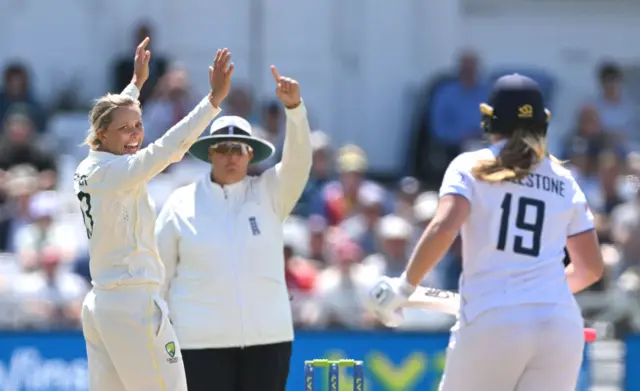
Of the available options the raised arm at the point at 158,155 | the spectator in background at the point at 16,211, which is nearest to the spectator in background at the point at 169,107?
the spectator in background at the point at 16,211

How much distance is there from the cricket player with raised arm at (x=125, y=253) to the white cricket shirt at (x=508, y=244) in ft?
3.87

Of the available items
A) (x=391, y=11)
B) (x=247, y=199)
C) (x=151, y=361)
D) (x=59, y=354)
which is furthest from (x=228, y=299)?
(x=391, y=11)

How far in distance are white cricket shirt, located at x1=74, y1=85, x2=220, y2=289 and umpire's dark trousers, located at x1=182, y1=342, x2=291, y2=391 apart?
98 cm

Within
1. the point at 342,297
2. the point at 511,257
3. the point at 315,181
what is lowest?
the point at 342,297

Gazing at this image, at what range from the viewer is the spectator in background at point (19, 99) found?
13.4 meters

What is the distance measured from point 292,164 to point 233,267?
599mm

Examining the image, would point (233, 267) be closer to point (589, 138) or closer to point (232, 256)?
point (232, 256)

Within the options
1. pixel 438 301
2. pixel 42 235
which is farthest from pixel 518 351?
pixel 42 235

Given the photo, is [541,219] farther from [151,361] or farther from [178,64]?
[178,64]

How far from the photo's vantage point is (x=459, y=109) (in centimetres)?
1351

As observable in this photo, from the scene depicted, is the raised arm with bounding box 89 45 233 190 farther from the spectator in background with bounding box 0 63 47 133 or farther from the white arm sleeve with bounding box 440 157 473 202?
the spectator in background with bounding box 0 63 47 133

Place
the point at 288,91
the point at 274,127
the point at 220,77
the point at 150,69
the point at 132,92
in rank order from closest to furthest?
the point at 220,77 → the point at 132,92 → the point at 288,91 → the point at 274,127 → the point at 150,69

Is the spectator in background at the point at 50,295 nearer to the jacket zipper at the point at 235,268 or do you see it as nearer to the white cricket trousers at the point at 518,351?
the jacket zipper at the point at 235,268

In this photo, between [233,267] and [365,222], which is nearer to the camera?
[233,267]
